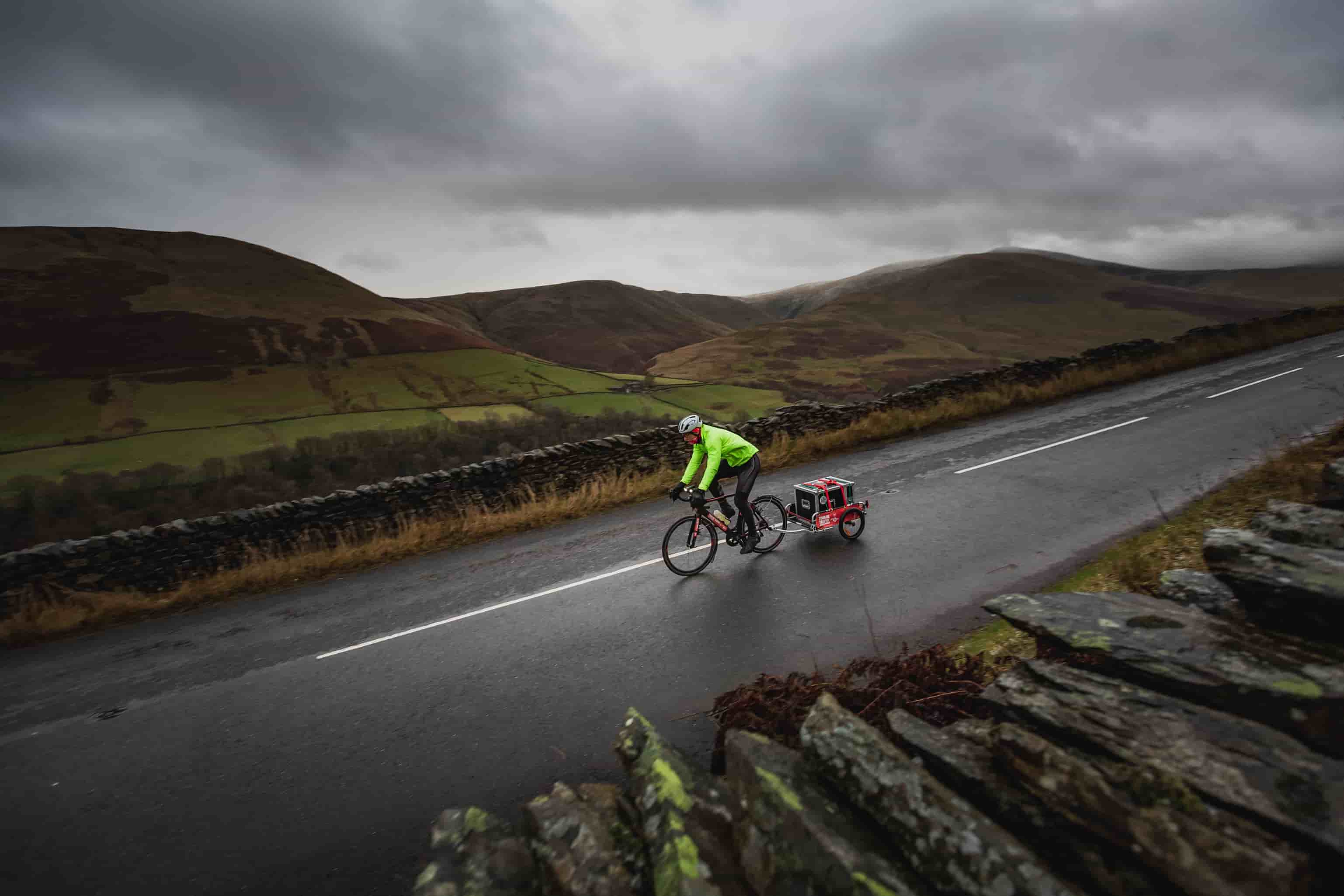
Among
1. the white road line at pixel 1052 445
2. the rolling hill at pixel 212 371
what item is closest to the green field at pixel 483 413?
the rolling hill at pixel 212 371

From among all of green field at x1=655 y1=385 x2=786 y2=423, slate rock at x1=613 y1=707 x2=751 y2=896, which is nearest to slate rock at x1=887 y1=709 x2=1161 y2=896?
slate rock at x1=613 y1=707 x2=751 y2=896

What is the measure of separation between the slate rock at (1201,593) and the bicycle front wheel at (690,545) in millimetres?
4655

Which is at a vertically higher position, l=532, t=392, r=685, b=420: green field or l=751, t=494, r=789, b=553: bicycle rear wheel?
l=532, t=392, r=685, b=420: green field

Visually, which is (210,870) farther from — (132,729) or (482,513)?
(482,513)

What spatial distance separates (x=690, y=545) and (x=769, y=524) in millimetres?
1444

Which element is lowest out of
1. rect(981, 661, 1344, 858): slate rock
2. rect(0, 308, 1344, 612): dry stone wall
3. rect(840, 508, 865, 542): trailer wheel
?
rect(840, 508, 865, 542): trailer wheel

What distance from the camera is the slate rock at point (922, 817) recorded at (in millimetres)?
1917

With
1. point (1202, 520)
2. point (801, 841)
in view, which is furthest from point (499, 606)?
point (1202, 520)

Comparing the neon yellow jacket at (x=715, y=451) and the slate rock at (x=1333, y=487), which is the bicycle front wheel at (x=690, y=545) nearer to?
the neon yellow jacket at (x=715, y=451)

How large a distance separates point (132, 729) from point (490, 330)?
18885 centimetres

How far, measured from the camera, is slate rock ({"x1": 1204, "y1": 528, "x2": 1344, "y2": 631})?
2.62 meters

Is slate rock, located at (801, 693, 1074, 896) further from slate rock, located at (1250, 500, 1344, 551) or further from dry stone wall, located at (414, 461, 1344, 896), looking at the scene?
slate rock, located at (1250, 500, 1344, 551)

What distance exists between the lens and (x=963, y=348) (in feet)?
393

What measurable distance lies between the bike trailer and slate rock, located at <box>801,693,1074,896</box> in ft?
17.2
